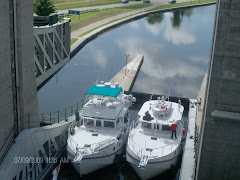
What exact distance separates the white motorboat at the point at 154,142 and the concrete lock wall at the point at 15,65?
697 cm

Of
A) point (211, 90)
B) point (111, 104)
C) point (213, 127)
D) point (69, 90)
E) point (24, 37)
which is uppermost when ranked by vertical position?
point (24, 37)

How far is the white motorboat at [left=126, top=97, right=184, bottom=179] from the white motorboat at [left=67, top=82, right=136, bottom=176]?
102 cm

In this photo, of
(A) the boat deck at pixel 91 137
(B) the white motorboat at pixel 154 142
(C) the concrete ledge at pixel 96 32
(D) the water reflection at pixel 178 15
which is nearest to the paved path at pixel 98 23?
(C) the concrete ledge at pixel 96 32

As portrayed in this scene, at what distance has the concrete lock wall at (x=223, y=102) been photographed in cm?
1623

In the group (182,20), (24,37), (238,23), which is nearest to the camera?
(238,23)

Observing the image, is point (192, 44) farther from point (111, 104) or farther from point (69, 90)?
point (111, 104)

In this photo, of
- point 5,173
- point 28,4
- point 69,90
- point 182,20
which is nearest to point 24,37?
point 28,4

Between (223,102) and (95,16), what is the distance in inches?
3049

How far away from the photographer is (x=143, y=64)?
54250 mm

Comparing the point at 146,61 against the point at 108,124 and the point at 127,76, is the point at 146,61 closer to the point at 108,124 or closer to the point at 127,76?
the point at 127,76

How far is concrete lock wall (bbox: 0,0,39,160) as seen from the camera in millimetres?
19156

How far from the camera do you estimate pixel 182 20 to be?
99312mm

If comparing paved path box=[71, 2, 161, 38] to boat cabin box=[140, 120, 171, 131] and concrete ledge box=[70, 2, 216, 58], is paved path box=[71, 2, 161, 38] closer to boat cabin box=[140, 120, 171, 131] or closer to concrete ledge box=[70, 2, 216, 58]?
concrete ledge box=[70, 2, 216, 58]

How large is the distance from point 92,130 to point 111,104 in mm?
2386
